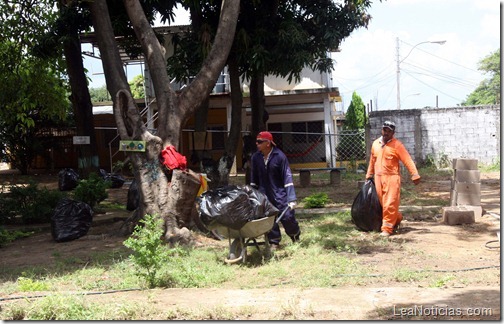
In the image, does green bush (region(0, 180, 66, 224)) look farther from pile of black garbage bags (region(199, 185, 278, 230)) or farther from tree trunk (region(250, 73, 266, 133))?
pile of black garbage bags (region(199, 185, 278, 230))

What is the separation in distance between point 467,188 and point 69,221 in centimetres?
692

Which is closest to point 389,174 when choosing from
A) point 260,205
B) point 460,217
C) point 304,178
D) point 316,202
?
point 460,217

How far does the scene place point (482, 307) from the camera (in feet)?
14.8

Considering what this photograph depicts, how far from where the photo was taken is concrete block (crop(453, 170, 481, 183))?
9.99m

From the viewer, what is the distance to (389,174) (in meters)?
8.60

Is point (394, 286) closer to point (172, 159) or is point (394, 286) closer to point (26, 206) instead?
point (172, 159)

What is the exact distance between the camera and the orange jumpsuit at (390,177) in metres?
8.53

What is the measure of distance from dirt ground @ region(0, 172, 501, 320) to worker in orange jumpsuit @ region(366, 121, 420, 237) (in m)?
0.30

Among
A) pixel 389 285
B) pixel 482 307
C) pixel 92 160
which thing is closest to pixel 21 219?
pixel 92 160

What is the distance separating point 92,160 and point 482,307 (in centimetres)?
1275

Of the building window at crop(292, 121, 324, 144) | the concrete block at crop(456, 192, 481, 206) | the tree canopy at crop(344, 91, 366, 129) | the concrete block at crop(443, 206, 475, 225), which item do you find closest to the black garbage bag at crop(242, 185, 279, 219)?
the concrete block at crop(443, 206, 475, 225)

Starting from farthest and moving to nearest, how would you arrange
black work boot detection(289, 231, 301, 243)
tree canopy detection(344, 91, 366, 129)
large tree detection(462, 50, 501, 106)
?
large tree detection(462, 50, 501, 106) < tree canopy detection(344, 91, 366, 129) < black work boot detection(289, 231, 301, 243)

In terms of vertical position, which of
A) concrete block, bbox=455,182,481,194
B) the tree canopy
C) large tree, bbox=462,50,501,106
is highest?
large tree, bbox=462,50,501,106

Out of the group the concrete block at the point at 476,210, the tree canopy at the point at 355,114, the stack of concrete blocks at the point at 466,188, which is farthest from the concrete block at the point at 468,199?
the tree canopy at the point at 355,114
